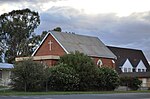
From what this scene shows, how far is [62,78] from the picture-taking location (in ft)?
163

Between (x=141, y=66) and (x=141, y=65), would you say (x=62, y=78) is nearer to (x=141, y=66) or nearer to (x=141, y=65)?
(x=141, y=66)

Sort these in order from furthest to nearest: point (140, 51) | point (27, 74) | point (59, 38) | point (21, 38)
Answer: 1. point (140, 51)
2. point (21, 38)
3. point (59, 38)
4. point (27, 74)

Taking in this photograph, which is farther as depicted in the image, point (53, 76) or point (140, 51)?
point (140, 51)

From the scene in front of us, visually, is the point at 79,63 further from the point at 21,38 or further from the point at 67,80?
the point at 21,38

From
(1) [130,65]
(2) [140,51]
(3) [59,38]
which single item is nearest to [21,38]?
(3) [59,38]

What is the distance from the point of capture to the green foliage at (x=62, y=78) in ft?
164

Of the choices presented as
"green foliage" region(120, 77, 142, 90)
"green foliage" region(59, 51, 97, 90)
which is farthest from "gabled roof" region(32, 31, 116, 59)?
"green foliage" region(59, 51, 97, 90)

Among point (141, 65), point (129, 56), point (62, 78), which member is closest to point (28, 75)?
point (62, 78)

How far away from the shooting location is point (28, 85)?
47.4m

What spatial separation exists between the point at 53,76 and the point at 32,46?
40.2 meters

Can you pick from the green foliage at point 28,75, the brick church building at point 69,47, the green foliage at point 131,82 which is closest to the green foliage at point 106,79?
the green foliage at point 131,82

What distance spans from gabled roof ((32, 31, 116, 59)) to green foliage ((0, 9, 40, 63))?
49.1ft

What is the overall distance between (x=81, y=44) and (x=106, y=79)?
65.3 ft

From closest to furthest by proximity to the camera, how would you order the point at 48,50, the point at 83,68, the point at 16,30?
the point at 83,68 < the point at 48,50 < the point at 16,30
